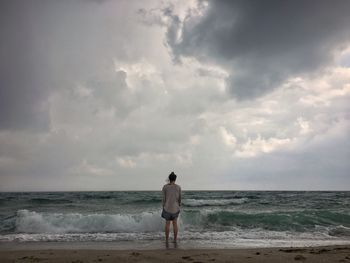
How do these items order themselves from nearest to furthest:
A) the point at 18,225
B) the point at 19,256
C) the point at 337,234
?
the point at 19,256, the point at 337,234, the point at 18,225

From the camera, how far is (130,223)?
1302cm

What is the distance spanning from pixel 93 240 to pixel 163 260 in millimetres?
4233

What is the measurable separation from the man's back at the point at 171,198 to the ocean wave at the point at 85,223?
15.2 ft

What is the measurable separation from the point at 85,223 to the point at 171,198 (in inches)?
245

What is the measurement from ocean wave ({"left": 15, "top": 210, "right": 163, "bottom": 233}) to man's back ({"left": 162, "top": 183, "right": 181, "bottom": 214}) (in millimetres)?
4622

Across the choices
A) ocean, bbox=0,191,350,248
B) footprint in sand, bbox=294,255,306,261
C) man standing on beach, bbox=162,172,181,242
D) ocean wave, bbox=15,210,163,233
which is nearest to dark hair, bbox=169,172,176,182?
man standing on beach, bbox=162,172,181,242

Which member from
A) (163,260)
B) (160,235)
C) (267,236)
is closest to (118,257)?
(163,260)

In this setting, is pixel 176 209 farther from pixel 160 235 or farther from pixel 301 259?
pixel 301 259

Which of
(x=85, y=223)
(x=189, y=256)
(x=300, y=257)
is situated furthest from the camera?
Answer: (x=85, y=223)

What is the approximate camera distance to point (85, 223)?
13.3 meters

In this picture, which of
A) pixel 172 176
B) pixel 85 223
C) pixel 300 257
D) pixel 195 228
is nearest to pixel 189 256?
pixel 300 257

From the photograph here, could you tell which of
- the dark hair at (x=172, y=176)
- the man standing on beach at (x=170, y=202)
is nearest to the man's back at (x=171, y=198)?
the man standing on beach at (x=170, y=202)

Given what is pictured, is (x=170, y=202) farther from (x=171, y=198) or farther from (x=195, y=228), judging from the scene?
(x=195, y=228)

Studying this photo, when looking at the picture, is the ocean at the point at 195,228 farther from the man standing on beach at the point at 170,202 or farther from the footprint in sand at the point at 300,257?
the footprint in sand at the point at 300,257
